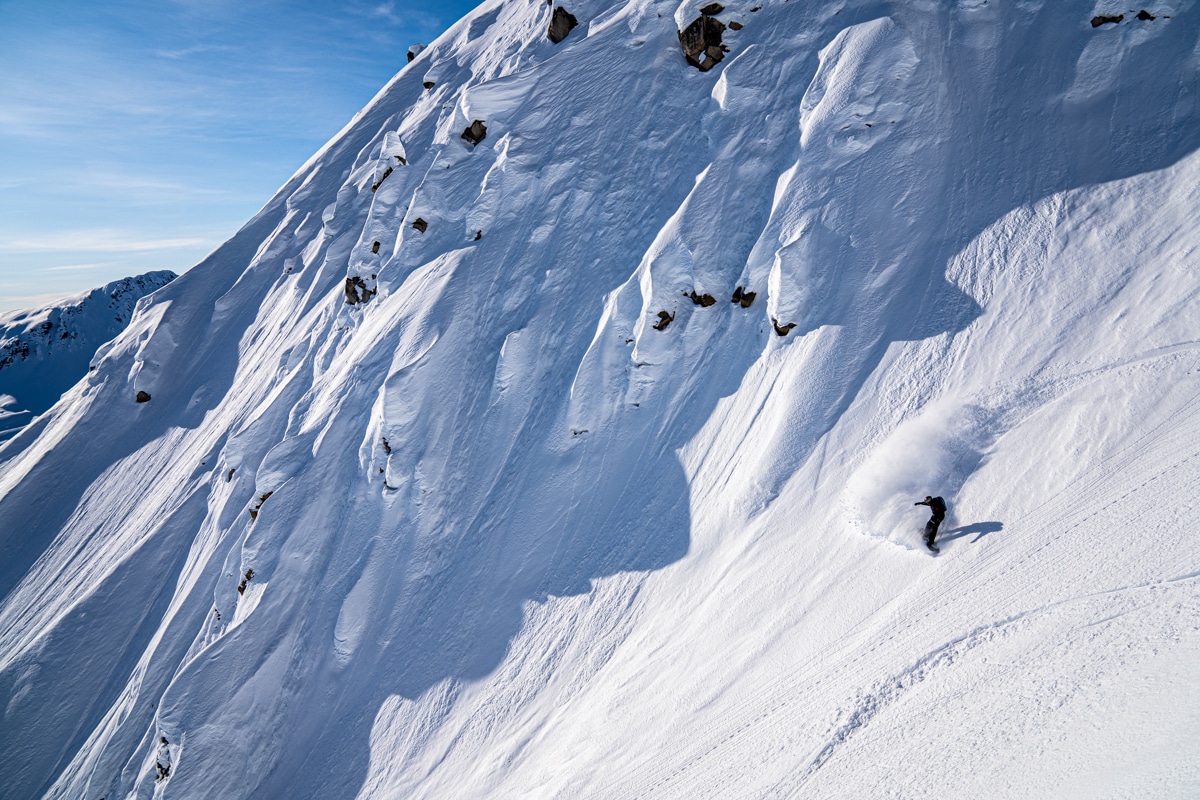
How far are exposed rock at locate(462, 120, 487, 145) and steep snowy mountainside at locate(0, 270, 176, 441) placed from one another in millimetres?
102001

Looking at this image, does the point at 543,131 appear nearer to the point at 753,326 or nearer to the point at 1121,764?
the point at 753,326

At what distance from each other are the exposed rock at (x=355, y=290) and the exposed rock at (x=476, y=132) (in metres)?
7.88

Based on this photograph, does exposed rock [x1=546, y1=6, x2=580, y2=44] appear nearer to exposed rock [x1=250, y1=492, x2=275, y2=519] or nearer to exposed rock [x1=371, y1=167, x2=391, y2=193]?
exposed rock [x1=371, y1=167, x2=391, y2=193]

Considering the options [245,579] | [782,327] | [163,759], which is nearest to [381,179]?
[245,579]

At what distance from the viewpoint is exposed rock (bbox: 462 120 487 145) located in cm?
2267

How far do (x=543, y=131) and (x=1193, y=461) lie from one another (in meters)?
21.0

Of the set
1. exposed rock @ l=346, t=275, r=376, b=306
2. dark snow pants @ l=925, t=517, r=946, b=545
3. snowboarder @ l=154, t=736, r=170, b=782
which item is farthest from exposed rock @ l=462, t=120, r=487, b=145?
snowboarder @ l=154, t=736, r=170, b=782

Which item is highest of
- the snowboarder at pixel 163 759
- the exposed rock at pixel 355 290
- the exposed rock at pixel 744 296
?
the exposed rock at pixel 355 290

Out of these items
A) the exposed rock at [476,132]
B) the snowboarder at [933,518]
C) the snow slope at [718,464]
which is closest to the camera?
the snow slope at [718,464]

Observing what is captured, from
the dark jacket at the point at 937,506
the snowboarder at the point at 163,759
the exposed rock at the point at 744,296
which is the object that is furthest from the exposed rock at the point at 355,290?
the dark jacket at the point at 937,506

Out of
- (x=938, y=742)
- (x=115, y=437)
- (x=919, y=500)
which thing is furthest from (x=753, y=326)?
(x=115, y=437)

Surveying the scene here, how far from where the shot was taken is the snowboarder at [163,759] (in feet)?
52.5

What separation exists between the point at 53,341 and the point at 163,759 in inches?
4608

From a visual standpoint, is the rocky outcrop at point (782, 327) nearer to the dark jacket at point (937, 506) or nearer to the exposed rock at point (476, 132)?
the dark jacket at point (937, 506)
